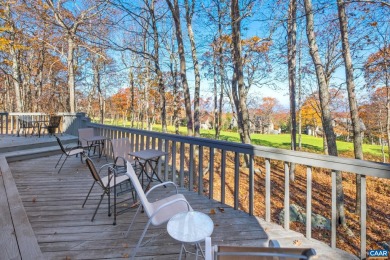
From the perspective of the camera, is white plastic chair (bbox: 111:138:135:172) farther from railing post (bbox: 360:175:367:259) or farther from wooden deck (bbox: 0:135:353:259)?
railing post (bbox: 360:175:367:259)

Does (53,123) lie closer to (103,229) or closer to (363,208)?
(103,229)

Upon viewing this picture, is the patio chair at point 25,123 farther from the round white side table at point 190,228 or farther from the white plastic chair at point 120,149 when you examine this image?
the round white side table at point 190,228

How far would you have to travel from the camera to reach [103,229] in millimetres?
2543

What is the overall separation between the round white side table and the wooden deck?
2.25 ft

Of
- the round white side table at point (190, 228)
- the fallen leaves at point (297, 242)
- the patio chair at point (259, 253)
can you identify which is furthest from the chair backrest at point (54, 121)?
the patio chair at point (259, 253)

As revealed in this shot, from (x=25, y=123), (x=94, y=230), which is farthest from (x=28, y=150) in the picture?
(x=94, y=230)

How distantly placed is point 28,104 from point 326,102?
19417mm

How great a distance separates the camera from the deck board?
2.14 meters

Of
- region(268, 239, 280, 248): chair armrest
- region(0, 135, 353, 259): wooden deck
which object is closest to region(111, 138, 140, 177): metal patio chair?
region(0, 135, 353, 259): wooden deck

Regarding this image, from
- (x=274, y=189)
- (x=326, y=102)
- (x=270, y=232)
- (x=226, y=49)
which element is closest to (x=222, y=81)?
(x=226, y=49)

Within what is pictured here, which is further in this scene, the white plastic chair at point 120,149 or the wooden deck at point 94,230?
the white plastic chair at point 120,149

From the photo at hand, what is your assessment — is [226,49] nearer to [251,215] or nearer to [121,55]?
[251,215]

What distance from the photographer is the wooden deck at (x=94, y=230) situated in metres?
2.12

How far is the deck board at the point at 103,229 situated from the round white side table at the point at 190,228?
2.24 feet
